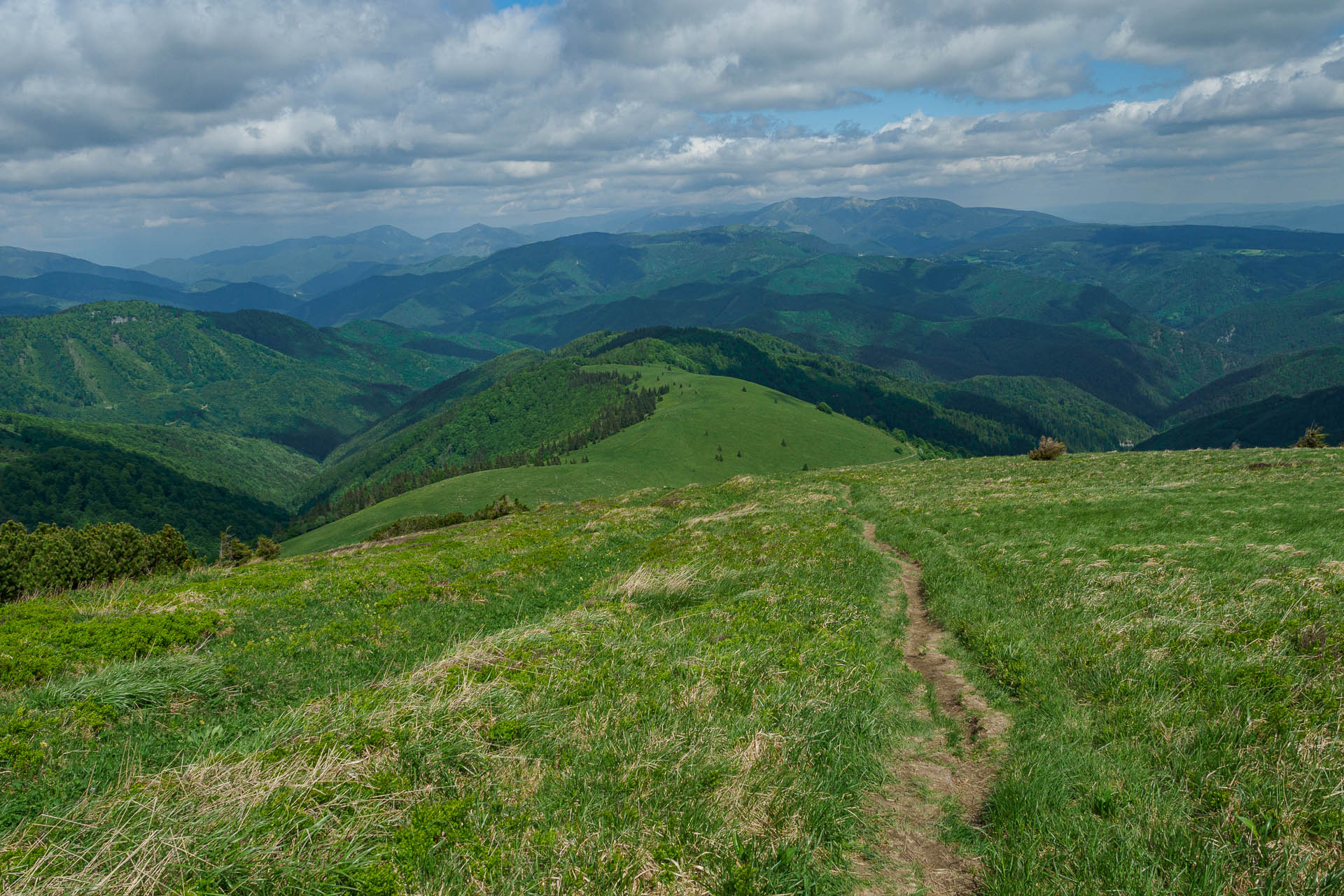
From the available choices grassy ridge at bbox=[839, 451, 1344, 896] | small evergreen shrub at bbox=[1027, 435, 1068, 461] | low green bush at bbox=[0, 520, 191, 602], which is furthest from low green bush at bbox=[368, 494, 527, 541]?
grassy ridge at bbox=[839, 451, 1344, 896]

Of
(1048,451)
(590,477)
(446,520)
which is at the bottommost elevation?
(590,477)

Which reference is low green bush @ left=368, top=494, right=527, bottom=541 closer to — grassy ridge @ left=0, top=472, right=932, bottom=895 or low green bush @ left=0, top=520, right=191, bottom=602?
low green bush @ left=0, top=520, right=191, bottom=602

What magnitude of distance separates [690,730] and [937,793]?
12.6 ft

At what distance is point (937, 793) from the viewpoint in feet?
29.3

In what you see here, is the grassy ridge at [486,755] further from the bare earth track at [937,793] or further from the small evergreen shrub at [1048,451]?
the small evergreen shrub at [1048,451]

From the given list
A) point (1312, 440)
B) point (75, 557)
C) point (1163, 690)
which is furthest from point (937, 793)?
point (1312, 440)

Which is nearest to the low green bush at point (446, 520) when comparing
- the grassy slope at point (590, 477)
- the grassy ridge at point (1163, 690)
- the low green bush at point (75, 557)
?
the low green bush at point (75, 557)

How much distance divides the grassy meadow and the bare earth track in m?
0.10

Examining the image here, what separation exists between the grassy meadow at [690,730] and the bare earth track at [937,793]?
0.34 ft

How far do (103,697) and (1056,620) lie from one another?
20.1 m

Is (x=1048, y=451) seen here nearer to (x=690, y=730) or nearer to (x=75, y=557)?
(x=690, y=730)

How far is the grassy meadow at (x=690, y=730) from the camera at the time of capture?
6.67 meters

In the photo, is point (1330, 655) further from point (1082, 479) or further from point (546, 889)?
point (1082, 479)

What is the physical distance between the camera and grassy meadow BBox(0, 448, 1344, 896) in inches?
263
